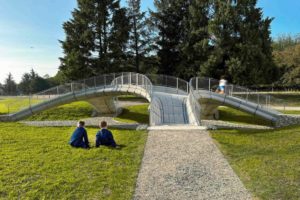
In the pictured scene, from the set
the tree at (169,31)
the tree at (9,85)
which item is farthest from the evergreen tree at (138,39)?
the tree at (9,85)

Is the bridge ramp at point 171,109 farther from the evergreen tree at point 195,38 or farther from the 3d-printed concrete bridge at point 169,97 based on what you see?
the evergreen tree at point 195,38

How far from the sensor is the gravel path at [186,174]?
23.7ft

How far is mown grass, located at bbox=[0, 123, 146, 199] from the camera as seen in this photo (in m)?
7.41

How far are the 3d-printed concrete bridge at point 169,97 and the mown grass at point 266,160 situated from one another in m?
4.42

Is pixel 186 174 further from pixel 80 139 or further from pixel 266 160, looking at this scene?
pixel 80 139

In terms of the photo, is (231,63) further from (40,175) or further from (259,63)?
(40,175)

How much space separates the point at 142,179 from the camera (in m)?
8.23

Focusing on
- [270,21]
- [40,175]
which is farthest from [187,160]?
[270,21]

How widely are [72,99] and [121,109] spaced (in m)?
8.71

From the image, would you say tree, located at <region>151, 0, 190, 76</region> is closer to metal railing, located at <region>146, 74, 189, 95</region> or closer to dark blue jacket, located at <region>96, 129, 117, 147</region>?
metal railing, located at <region>146, 74, 189, 95</region>

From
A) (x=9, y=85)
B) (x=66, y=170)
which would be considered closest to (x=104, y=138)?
(x=66, y=170)

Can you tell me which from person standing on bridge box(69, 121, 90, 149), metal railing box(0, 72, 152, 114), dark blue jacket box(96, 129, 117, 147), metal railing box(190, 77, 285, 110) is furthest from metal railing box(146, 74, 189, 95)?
person standing on bridge box(69, 121, 90, 149)

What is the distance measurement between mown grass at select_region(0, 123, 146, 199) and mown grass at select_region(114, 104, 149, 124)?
1602 centimetres

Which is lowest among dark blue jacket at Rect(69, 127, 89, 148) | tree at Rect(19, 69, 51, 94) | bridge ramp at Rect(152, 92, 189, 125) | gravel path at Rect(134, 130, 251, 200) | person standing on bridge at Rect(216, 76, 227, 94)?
gravel path at Rect(134, 130, 251, 200)
